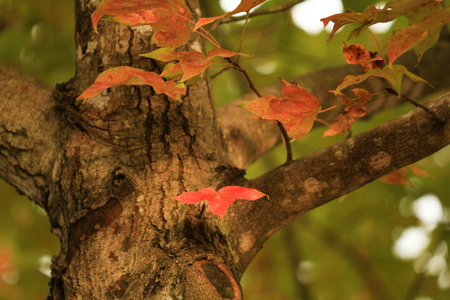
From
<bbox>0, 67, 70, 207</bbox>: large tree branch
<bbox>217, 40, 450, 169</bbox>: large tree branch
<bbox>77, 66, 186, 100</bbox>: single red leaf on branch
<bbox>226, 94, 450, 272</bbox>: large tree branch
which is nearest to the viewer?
<bbox>77, 66, 186, 100</bbox>: single red leaf on branch

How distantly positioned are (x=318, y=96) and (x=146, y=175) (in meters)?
0.79

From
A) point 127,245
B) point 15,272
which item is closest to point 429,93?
point 127,245

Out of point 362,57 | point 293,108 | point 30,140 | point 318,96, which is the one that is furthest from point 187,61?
point 318,96

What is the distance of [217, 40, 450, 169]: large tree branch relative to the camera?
3.83 feet

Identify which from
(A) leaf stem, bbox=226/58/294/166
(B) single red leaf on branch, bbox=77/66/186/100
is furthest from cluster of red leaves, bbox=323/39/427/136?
(B) single red leaf on branch, bbox=77/66/186/100

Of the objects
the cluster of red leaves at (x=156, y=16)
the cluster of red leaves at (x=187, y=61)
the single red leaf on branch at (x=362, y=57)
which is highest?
the cluster of red leaves at (x=156, y=16)

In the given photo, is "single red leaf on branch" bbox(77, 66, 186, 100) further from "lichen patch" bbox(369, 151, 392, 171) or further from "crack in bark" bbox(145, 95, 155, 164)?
"lichen patch" bbox(369, 151, 392, 171)

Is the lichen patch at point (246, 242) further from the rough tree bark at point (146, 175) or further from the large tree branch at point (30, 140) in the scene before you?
the large tree branch at point (30, 140)

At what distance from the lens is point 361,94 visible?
0.69 meters

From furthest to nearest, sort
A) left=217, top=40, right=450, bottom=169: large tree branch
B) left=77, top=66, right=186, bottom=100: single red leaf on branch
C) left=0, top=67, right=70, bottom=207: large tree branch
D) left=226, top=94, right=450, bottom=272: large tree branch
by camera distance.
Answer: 1. left=217, top=40, right=450, bottom=169: large tree branch
2. left=0, top=67, right=70, bottom=207: large tree branch
3. left=226, top=94, right=450, bottom=272: large tree branch
4. left=77, top=66, right=186, bottom=100: single red leaf on branch

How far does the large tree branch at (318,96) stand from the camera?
1.17m

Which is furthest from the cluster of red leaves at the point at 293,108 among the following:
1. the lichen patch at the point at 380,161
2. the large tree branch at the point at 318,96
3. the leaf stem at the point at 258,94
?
the large tree branch at the point at 318,96

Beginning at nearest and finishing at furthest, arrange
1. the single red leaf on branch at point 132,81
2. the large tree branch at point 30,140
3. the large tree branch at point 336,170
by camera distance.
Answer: the single red leaf on branch at point 132,81
the large tree branch at point 336,170
the large tree branch at point 30,140

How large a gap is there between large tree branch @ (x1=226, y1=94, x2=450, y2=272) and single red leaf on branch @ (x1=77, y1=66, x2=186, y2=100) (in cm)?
28
